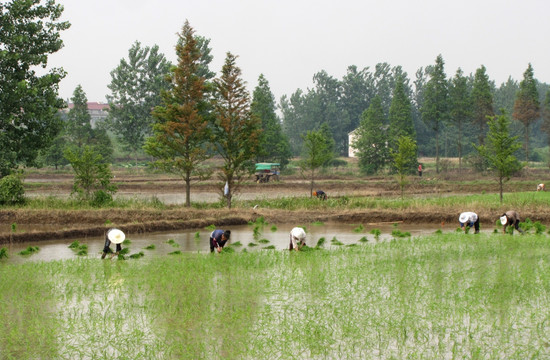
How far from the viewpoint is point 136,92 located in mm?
62906

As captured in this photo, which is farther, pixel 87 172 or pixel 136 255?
pixel 87 172

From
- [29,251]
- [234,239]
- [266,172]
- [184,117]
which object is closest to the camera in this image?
[29,251]

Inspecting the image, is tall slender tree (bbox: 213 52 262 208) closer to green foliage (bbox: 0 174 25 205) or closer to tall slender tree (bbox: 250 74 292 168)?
green foliage (bbox: 0 174 25 205)

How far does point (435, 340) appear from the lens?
8.70 meters

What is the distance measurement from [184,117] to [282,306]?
65.9ft

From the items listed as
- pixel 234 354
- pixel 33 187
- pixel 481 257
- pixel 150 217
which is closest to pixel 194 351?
pixel 234 354

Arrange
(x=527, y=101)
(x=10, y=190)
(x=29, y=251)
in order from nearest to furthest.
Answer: (x=29, y=251)
(x=10, y=190)
(x=527, y=101)

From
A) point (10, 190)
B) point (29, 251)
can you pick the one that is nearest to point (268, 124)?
point (10, 190)

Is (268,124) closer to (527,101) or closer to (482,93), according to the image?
(482,93)

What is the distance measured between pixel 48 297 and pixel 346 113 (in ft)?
265

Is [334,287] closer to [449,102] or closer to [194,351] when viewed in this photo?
[194,351]

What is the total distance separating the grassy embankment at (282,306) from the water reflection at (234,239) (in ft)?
7.66

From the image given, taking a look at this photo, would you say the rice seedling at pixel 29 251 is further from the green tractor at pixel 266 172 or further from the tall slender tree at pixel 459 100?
the tall slender tree at pixel 459 100

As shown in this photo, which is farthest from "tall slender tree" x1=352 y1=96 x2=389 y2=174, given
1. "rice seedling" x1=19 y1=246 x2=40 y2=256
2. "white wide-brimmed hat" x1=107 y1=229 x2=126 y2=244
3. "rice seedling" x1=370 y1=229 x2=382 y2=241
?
"white wide-brimmed hat" x1=107 y1=229 x2=126 y2=244
